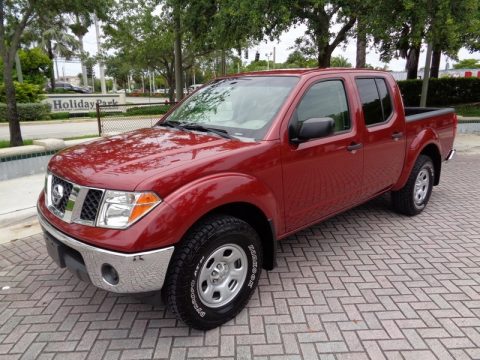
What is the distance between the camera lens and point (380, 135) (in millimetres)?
4105

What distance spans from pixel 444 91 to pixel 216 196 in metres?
18.4

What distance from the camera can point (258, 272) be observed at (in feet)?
9.91

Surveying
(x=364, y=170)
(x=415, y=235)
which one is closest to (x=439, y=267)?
(x=415, y=235)

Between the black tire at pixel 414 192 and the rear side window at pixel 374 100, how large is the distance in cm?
95

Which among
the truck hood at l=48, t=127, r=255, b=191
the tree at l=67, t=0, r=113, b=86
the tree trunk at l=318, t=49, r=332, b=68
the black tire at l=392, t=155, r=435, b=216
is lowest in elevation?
the black tire at l=392, t=155, r=435, b=216

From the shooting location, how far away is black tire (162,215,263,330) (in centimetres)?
248

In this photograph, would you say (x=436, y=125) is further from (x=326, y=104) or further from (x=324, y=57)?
(x=324, y=57)

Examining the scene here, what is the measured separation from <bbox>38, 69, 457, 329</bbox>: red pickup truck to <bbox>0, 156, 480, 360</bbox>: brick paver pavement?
11.9 inches

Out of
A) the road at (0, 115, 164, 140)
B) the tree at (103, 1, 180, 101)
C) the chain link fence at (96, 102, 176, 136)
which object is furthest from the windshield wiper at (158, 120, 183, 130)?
the tree at (103, 1, 180, 101)

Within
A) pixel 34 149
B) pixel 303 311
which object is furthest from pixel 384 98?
pixel 34 149

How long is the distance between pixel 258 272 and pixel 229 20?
8.47 meters

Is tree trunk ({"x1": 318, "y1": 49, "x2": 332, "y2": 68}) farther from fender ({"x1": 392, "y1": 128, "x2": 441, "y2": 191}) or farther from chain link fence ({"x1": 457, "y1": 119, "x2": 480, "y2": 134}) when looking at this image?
fender ({"x1": 392, "y1": 128, "x2": 441, "y2": 191})

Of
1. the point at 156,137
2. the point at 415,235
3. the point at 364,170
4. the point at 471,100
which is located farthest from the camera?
the point at 471,100

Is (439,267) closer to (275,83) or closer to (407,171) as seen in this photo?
(407,171)
